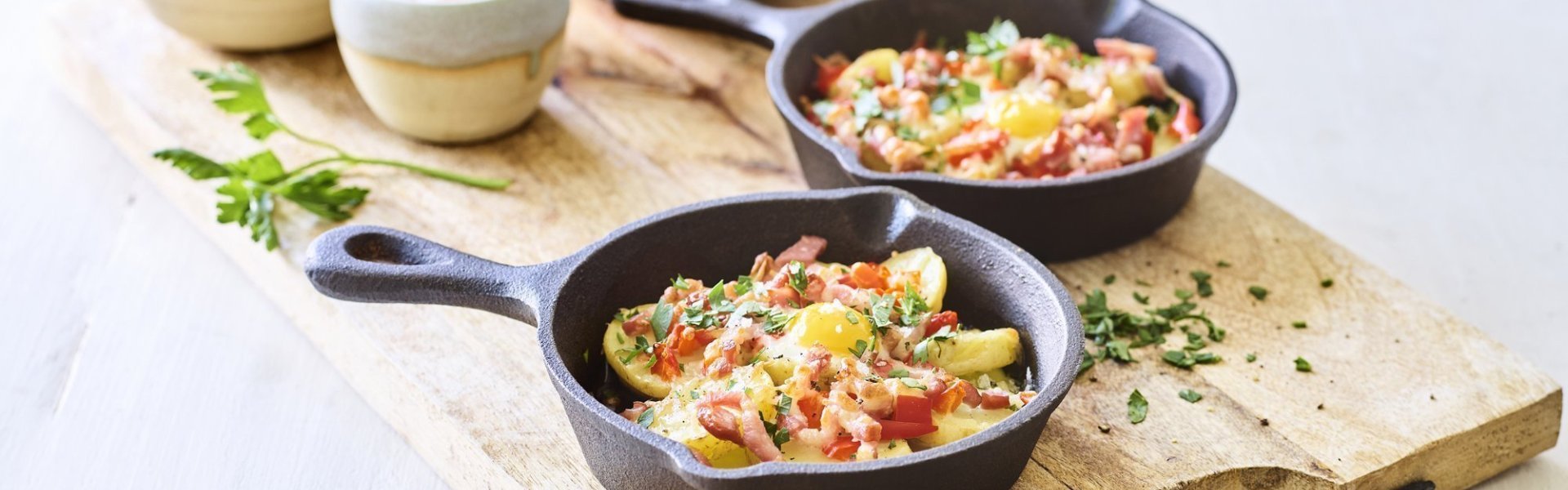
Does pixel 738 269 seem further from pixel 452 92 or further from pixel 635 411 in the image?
pixel 452 92

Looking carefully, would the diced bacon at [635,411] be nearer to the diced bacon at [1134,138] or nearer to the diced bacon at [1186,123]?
the diced bacon at [1134,138]

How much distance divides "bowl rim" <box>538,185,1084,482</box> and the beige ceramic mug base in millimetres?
1112

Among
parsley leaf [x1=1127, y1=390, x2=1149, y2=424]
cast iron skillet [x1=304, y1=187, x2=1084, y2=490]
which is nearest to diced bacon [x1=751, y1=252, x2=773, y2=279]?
cast iron skillet [x1=304, y1=187, x2=1084, y2=490]

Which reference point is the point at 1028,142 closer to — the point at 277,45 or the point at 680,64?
the point at 680,64

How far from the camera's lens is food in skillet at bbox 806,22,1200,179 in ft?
12.9

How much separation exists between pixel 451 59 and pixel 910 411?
1.88 meters

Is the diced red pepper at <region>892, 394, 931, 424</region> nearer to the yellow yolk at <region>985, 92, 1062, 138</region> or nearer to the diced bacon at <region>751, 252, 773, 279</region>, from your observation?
the diced bacon at <region>751, 252, 773, 279</region>

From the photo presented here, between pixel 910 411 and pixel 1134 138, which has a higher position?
pixel 910 411

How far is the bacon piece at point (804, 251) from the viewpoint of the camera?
3.46 m

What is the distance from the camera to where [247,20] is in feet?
15.6

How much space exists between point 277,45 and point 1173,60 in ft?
8.90

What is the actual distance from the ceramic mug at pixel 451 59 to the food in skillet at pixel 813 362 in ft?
3.74

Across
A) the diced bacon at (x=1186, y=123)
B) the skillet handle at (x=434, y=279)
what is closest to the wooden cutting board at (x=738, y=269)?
the diced bacon at (x=1186, y=123)

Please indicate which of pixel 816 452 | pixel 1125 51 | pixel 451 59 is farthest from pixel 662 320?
pixel 1125 51
